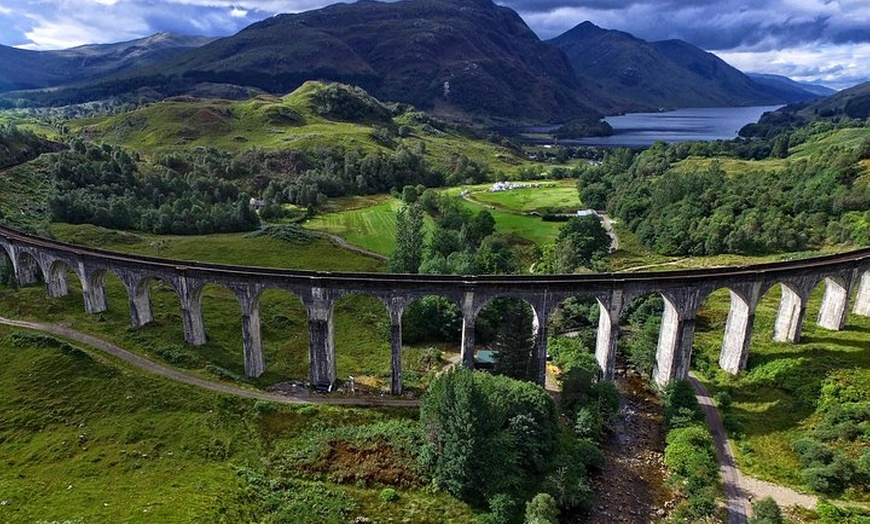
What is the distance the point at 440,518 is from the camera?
3697cm

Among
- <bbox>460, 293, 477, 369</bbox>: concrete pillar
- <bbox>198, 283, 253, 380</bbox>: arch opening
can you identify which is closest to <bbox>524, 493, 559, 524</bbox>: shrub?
<bbox>460, 293, 477, 369</bbox>: concrete pillar

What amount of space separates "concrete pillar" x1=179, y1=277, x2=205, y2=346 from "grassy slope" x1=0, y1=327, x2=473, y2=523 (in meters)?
7.14

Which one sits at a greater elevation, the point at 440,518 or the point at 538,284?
the point at 538,284

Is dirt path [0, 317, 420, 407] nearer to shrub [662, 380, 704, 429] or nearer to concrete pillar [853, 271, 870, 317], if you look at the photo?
shrub [662, 380, 704, 429]

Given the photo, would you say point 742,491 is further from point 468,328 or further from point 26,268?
point 26,268

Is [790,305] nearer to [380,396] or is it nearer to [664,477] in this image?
[664,477]

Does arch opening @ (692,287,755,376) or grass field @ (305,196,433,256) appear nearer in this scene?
arch opening @ (692,287,755,376)

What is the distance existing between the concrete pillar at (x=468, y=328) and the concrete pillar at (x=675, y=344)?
1964 cm

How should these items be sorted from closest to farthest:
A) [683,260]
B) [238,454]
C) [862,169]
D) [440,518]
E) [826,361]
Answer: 1. [440,518]
2. [238,454]
3. [826,361]
4. [683,260]
5. [862,169]

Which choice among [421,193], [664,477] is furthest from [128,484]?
[421,193]

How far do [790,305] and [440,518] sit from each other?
155ft

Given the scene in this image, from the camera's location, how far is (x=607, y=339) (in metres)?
52.8

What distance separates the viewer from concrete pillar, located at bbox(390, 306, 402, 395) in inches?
2003

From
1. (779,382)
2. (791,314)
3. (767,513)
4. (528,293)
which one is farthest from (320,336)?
(791,314)
